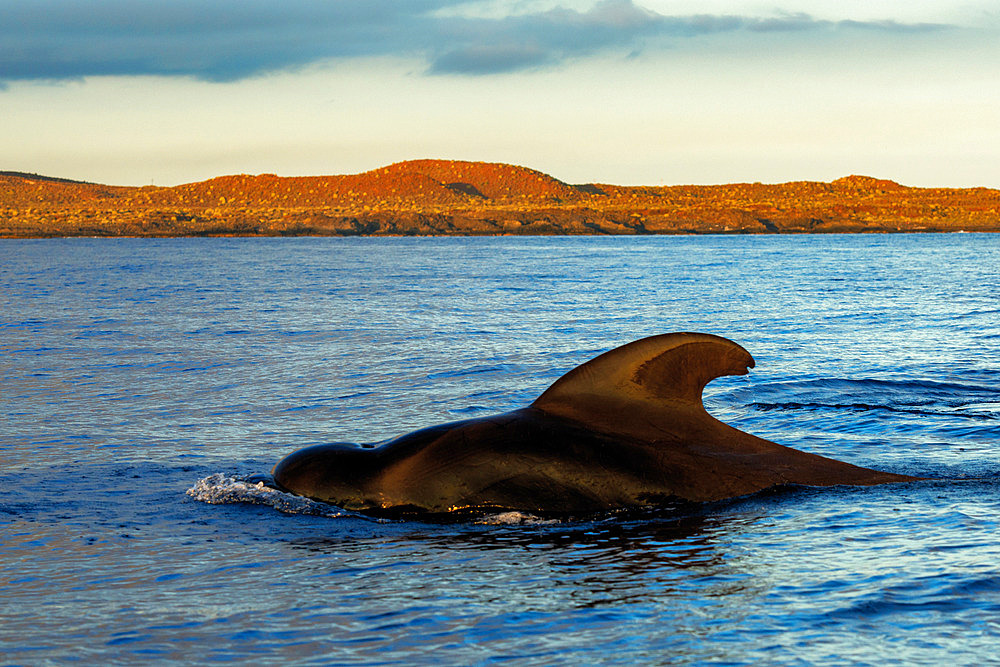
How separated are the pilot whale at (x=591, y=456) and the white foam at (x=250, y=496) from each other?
0.09 m

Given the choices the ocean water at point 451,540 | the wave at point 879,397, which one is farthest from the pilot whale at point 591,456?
the wave at point 879,397

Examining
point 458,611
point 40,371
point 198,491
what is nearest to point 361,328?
point 40,371

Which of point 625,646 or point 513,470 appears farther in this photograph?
point 513,470

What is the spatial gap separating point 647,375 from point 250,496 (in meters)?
3.68

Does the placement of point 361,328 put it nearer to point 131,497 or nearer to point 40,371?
point 40,371

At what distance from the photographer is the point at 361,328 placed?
96.6 feet

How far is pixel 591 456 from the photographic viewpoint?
8625 millimetres

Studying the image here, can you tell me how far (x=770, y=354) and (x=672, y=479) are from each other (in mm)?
14378

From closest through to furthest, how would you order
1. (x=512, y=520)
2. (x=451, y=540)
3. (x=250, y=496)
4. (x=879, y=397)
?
(x=451, y=540) < (x=512, y=520) < (x=250, y=496) < (x=879, y=397)

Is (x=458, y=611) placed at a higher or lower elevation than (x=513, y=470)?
lower

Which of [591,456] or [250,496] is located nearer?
[591,456]

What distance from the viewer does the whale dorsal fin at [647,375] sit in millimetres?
8883

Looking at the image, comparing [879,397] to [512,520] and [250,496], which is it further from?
[250,496]

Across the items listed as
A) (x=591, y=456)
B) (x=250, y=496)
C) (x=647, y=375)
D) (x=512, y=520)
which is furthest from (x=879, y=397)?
(x=250, y=496)
